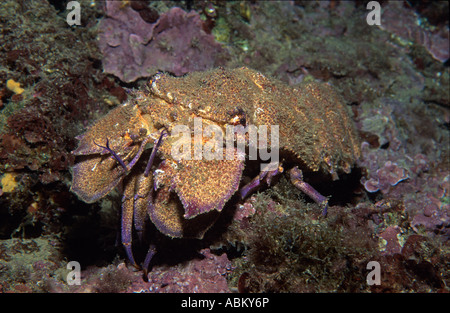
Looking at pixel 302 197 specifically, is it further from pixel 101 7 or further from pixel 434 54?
pixel 434 54

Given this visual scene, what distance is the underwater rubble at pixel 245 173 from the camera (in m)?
3.24

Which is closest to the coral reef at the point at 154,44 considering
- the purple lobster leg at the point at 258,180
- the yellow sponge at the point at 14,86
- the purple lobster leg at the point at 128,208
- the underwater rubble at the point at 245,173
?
the underwater rubble at the point at 245,173

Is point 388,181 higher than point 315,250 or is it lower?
higher

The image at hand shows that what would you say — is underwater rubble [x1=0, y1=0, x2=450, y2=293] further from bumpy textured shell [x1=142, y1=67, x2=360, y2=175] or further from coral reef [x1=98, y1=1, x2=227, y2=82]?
bumpy textured shell [x1=142, y1=67, x2=360, y2=175]

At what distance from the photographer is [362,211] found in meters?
3.95

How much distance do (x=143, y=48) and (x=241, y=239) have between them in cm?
449

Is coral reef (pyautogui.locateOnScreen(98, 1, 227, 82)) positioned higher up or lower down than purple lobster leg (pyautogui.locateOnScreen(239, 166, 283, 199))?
higher up

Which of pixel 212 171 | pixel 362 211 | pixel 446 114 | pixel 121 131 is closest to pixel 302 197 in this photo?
pixel 362 211

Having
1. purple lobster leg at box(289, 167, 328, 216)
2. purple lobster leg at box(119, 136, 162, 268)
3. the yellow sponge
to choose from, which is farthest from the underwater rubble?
purple lobster leg at box(119, 136, 162, 268)

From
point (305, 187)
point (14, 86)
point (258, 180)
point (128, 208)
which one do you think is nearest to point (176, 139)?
point (128, 208)

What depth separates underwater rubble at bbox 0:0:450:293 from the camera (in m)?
3.24

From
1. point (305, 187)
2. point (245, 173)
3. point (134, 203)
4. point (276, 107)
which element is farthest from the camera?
point (245, 173)

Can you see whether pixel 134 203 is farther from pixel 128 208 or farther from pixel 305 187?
pixel 305 187

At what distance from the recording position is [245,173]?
3984mm
